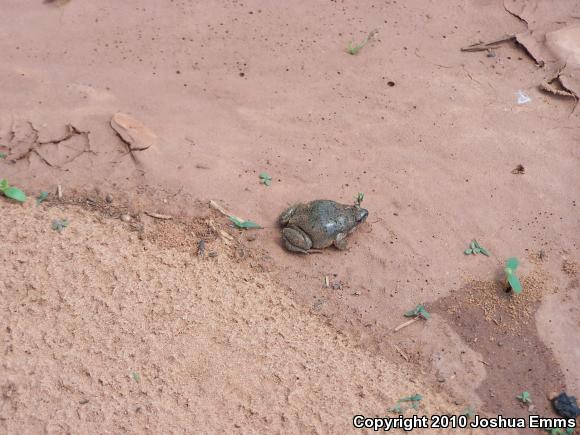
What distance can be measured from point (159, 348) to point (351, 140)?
2.73 m

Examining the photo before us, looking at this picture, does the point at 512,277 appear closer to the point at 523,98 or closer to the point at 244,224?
the point at 244,224

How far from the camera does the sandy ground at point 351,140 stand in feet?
12.5

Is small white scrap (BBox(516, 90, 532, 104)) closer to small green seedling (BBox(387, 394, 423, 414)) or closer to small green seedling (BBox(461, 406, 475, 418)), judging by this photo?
small green seedling (BBox(461, 406, 475, 418))

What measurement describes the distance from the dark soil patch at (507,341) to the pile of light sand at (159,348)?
0.48 m

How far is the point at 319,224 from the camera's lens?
387cm

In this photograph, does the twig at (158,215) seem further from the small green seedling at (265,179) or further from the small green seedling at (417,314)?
the small green seedling at (417,314)

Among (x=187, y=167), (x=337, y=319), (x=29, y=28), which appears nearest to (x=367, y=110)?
(x=187, y=167)

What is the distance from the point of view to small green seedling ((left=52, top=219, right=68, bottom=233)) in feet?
12.7

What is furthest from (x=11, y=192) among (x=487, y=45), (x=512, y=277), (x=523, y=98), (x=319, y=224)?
(x=487, y=45)

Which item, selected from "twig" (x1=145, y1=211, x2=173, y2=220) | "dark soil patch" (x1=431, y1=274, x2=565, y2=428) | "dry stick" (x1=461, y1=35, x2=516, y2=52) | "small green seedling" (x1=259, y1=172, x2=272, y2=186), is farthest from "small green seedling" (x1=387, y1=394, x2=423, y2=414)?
"dry stick" (x1=461, y1=35, x2=516, y2=52)

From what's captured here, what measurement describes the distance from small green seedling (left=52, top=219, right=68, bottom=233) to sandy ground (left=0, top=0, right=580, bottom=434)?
447 mm

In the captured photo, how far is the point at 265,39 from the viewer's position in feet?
18.4

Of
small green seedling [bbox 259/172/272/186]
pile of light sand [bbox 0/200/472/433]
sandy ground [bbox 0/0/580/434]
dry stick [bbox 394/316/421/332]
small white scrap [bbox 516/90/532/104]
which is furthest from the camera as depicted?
small white scrap [bbox 516/90/532/104]

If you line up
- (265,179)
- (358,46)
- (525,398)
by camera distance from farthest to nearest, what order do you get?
1. (358,46)
2. (265,179)
3. (525,398)
